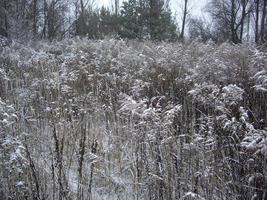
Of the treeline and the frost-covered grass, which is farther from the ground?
the treeline

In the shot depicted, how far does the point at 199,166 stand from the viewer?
2.60 m

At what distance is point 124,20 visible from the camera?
22.4 metres

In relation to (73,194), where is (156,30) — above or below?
above

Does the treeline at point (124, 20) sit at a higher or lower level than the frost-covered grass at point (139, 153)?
higher

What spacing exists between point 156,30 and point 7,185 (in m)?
18.9

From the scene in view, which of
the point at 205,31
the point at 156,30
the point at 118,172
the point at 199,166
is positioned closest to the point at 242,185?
the point at 199,166

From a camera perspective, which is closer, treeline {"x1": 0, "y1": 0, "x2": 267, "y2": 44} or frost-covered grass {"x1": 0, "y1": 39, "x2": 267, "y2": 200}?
frost-covered grass {"x1": 0, "y1": 39, "x2": 267, "y2": 200}

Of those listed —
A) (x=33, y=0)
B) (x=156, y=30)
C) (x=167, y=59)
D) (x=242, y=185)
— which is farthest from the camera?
(x=156, y=30)

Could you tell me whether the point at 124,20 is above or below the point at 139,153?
above

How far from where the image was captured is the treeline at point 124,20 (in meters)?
14.6

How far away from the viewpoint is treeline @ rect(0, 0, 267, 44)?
14.6m

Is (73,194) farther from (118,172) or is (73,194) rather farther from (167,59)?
(167,59)

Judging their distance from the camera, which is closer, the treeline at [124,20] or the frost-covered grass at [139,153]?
the frost-covered grass at [139,153]

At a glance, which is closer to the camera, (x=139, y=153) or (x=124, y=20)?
(x=139, y=153)
